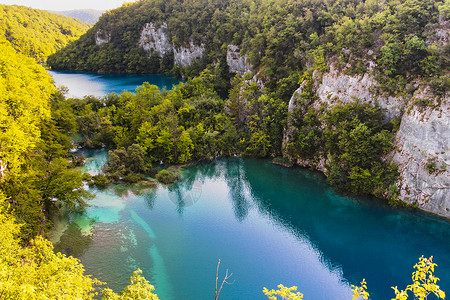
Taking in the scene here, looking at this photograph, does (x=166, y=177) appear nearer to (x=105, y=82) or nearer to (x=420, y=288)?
(x=420, y=288)

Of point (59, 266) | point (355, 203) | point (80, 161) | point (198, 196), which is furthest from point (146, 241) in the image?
point (355, 203)

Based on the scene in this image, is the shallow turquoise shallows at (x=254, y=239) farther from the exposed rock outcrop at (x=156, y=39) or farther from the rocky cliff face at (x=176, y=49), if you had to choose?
the exposed rock outcrop at (x=156, y=39)

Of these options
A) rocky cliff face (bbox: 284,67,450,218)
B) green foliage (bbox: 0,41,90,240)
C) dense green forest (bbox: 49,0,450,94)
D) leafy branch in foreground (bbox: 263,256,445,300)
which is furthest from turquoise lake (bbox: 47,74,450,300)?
dense green forest (bbox: 49,0,450,94)

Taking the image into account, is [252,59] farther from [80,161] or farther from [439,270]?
[439,270]

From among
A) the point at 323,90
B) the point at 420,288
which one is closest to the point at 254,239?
the point at 420,288

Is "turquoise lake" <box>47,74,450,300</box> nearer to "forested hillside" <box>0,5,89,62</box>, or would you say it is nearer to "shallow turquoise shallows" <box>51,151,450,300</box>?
"shallow turquoise shallows" <box>51,151,450,300</box>

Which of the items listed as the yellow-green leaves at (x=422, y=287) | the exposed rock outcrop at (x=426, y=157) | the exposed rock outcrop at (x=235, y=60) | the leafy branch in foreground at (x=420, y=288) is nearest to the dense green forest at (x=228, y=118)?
the exposed rock outcrop at (x=426, y=157)
